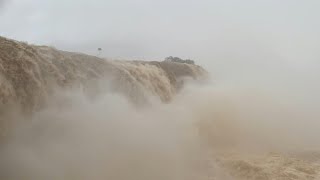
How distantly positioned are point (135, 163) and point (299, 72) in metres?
20.3

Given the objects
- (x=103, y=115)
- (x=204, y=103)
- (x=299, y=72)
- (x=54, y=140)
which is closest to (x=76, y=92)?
(x=103, y=115)

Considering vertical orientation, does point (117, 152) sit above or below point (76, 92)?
below

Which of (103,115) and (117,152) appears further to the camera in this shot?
(103,115)

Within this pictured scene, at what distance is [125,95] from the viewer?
50.5 ft

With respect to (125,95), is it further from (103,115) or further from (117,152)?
(117,152)

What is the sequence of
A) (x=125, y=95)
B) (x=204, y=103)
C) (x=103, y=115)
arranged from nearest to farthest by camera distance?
1. (x=103, y=115)
2. (x=125, y=95)
3. (x=204, y=103)

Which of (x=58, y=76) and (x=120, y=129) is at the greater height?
(x=58, y=76)

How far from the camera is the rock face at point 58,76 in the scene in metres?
10.8

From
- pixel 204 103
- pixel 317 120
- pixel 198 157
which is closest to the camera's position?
pixel 198 157

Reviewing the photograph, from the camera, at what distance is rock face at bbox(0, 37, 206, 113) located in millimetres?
10828

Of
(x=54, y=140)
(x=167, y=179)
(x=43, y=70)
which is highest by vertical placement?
(x=43, y=70)

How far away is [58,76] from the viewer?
1254 cm

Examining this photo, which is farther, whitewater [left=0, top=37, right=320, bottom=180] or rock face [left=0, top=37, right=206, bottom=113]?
rock face [left=0, top=37, right=206, bottom=113]

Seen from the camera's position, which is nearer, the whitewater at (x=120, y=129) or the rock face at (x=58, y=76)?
the whitewater at (x=120, y=129)
